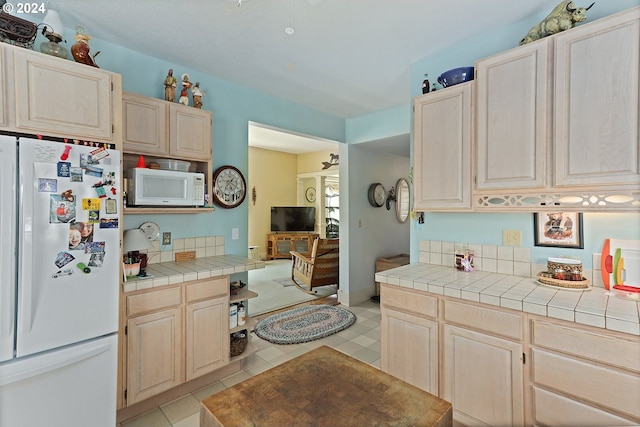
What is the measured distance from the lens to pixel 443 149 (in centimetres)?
215

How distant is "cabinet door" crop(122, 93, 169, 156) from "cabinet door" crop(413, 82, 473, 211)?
78.5 inches

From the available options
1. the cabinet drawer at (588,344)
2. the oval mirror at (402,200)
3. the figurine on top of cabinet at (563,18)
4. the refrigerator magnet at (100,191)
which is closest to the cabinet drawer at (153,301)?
the refrigerator magnet at (100,191)

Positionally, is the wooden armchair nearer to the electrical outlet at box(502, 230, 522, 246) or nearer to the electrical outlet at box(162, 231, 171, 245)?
the electrical outlet at box(162, 231, 171, 245)

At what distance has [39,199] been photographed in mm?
1464

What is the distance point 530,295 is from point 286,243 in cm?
651

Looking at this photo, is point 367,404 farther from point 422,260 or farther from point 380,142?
point 380,142

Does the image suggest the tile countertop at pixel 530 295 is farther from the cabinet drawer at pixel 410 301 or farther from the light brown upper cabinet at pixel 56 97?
the light brown upper cabinet at pixel 56 97

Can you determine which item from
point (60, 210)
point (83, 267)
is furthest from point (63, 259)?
point (60, 210)

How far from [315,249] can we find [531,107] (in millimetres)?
3268

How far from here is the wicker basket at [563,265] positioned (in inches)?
67.3

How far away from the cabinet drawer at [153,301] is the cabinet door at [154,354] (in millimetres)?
44

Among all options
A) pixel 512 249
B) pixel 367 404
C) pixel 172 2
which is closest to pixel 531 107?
pixel 512 249

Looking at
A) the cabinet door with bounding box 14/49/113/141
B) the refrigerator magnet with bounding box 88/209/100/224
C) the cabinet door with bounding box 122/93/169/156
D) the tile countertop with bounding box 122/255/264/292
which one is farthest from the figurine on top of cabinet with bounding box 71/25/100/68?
the tile countertop with bounding box 122/255/264/292

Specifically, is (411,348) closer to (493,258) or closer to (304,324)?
(493,258)
